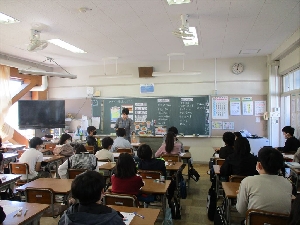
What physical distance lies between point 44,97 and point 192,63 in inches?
200

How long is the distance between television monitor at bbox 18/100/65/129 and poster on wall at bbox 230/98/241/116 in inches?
200

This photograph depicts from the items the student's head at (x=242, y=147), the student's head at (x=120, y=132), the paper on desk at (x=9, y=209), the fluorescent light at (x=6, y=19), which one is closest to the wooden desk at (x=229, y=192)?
the student's head at (x=242, y=147)

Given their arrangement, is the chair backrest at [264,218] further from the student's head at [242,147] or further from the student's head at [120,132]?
the student's head at [120,132]

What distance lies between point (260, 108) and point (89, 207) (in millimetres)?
6406

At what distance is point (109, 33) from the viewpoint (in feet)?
15.3

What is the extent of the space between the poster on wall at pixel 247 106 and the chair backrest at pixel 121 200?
5.54 m

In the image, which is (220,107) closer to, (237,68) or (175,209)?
(237,68)

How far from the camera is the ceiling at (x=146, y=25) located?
11.2 ft

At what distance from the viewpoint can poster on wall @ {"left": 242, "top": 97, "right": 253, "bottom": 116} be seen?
690cm

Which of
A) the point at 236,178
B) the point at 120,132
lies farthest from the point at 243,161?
the point at 120,132

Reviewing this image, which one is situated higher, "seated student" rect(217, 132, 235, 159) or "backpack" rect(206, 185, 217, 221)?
"seated student" rect(217, 132, 235, 159)

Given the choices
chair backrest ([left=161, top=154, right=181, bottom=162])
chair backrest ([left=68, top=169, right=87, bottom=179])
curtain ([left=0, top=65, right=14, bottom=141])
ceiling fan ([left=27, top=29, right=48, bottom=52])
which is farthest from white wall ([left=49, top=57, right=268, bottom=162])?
chair backrest ([left=68, top=169, right=87, bottom=179])

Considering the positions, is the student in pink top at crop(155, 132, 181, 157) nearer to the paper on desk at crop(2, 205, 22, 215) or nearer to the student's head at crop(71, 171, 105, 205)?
the paper on desk at crop(2, 205, 22, 215)

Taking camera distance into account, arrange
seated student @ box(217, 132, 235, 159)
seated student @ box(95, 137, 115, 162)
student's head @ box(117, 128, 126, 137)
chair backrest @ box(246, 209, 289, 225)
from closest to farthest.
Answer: chair backrest @ box(246, 209, 289, 225), seated student @ box(217, 132, 235, 159), seated student @ box(95, 137, 115, 162), student's head @ box(117, 128, 126, 137)
